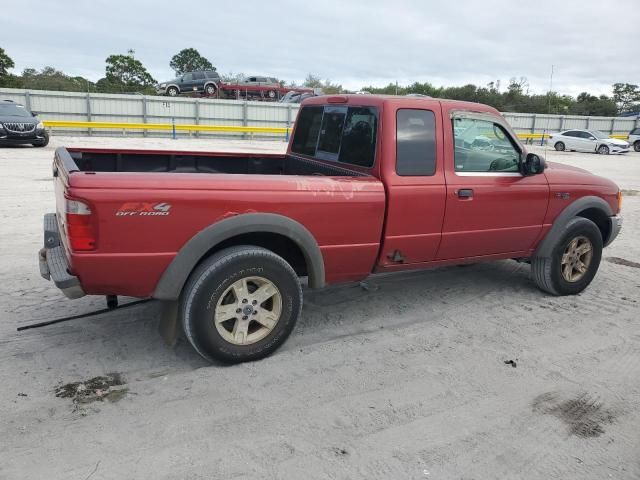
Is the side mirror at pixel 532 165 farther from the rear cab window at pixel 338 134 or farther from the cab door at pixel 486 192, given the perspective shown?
the rear cab window at pixel 338 134

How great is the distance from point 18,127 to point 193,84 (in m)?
16.7

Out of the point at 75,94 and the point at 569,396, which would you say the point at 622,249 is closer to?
the point at 569,396

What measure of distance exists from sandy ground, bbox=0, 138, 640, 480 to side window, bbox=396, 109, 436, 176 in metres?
1.36

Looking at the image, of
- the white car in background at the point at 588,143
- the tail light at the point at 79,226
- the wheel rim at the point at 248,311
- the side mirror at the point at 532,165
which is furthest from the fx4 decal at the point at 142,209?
the white car in background at the point at 588,143

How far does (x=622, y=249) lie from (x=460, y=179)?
4.40 meters

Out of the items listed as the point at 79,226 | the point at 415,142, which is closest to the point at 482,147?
the point at 415,142

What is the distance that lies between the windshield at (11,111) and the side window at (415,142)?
1711 cm

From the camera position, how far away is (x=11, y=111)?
17.4 meters

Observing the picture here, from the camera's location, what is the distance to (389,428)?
3016mm

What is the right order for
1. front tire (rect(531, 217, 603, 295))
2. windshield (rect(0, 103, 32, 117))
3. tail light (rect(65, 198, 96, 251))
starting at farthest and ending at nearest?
windshield (rect(0, 103, 32, 117)), front tire (rect(531, 217, 603, 295)), tail light (rect(65, 198, 96, 251))

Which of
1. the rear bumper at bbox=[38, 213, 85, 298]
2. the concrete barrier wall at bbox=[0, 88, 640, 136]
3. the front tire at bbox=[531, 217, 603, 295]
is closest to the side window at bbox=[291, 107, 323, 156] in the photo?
the rear bumper at bbox=[38, 213, 85, 298]

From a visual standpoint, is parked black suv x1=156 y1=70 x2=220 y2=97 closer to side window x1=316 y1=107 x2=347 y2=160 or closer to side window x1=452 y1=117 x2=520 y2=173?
side window x1=316 y1=107 x2=347 y2=160

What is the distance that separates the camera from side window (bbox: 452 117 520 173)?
4387 mm

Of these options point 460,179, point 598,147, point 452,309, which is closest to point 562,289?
point 452,309
